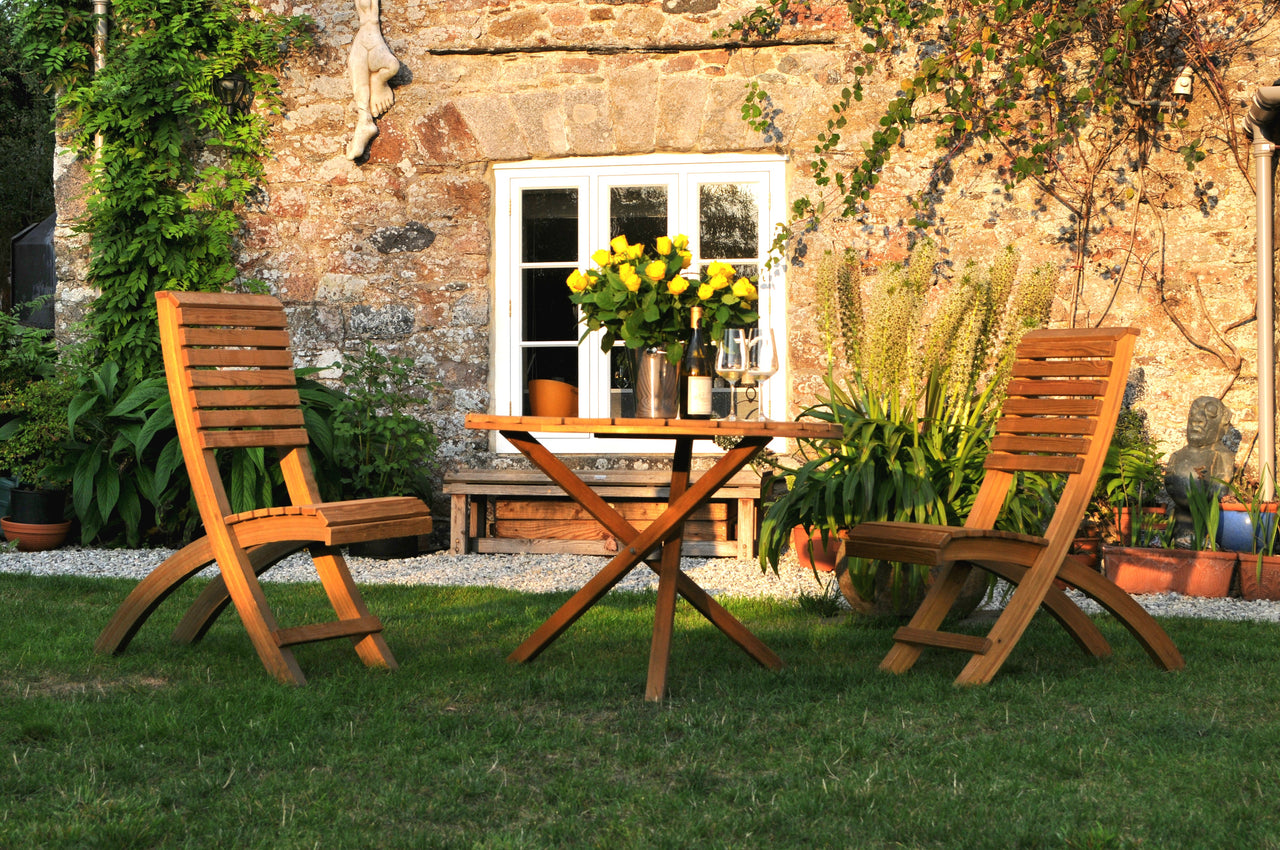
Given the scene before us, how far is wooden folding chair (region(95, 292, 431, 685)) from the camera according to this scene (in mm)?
3248

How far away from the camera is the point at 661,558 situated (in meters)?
3.41

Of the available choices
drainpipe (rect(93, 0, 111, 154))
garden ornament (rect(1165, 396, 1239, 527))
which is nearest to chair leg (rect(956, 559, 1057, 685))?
garden ornament (rect(1165, 396, 1239, 527))

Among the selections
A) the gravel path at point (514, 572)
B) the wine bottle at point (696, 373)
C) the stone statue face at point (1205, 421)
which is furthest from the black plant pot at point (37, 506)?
the stone statue face at point (1205, 421)

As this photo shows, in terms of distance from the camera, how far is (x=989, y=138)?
6.09 metres

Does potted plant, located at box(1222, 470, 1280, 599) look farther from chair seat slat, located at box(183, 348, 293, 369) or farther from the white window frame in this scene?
chair seat slat, located at box(183, 348, 293, 369)

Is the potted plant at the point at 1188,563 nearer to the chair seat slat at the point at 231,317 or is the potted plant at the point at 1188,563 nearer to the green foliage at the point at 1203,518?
the green foliage at the point at 1203,518

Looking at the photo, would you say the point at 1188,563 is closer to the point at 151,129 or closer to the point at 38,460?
the point at 38,460

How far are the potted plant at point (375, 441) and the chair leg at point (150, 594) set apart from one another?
7.80ft

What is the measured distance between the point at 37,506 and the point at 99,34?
8.30 feet

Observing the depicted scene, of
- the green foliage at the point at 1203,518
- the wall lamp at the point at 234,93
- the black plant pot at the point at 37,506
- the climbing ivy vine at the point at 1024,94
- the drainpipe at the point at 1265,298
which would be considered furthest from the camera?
the wall lamp at the point at 234,93

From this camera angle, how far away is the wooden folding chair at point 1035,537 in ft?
10.7

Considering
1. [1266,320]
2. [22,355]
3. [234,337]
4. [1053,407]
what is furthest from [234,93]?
[1266,320]

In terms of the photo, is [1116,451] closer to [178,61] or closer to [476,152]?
[476,152]

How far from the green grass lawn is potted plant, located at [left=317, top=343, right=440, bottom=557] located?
2125 millimetres
